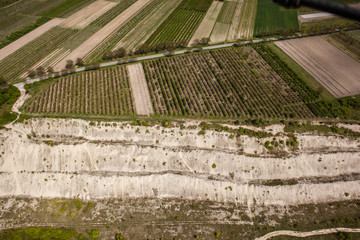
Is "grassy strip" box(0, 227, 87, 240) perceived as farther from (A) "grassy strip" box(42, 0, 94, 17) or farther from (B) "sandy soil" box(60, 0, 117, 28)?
(A) "grassy strip" box(42, 0, 94, 17)

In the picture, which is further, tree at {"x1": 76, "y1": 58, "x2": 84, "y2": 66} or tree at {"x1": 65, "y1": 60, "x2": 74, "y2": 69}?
tree at {"x1": 76, "y1": 58, "x2": 84, "y2": 66}

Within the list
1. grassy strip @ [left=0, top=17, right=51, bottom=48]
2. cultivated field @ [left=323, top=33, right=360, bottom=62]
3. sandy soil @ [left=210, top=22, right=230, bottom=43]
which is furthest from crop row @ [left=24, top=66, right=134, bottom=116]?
cultivated field @ [left=323, top=33, right=360, bottom=62]

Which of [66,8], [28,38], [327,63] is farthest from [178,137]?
[66,8]

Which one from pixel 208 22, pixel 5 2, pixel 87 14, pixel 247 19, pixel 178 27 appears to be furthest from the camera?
pixel 5 2

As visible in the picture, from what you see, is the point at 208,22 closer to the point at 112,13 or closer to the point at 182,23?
the point at 182,23

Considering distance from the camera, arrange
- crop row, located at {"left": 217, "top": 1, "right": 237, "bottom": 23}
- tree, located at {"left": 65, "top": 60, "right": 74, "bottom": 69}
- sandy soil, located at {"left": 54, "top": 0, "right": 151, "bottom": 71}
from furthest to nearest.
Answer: crop row, located at {"left": 217, "top": 1, "right": 237, "bottom": 23}, sandy soil, located at {"left": 54, "top": 0, "right": 151, "bottom": 71}, tree, located at {"left": 65, "top": 60, "right": 74, "bottom": 69}

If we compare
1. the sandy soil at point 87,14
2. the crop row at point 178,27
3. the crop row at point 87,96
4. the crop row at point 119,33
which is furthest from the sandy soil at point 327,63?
the sandy soil at point 87,14

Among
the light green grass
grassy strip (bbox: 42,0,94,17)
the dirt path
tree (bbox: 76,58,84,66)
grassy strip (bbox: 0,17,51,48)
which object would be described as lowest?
the dirt path
